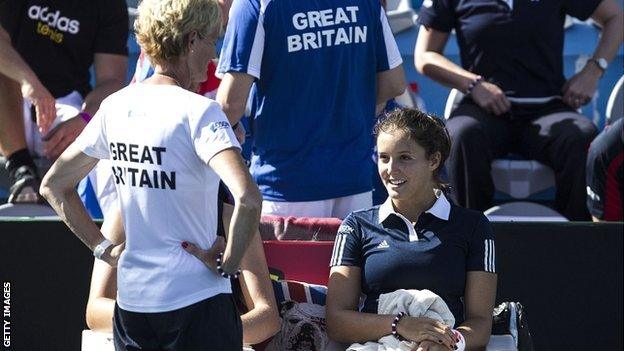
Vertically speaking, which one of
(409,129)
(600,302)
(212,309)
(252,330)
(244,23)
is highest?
(244,23)

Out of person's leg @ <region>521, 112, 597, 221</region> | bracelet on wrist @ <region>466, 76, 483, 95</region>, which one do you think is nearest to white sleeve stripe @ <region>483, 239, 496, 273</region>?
person's leg @ <region>521, 112, 597, 221</region>

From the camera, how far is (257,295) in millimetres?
3449

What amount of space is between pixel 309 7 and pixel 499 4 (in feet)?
5.24

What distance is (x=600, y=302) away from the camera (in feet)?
13.8

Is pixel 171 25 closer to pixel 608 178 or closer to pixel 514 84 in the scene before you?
pixel 608 178

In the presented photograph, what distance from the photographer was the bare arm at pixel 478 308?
3.41m

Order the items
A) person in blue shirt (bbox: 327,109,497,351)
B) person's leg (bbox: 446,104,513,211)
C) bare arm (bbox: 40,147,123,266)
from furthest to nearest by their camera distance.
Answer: person's leg (bbox: 446,104,513,211)
person in blue shirt (bbox: 327,109,497,351)
bare arm (bbox: 40,147,123,266)

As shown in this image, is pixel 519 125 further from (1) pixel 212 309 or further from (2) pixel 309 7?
(1) pixel 212 309

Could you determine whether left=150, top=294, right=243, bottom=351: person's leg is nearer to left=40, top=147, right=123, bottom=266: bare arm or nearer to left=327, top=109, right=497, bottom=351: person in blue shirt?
left=40, top=147, right=123, bottom=266: bare arm

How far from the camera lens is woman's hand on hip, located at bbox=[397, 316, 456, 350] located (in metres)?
3.31

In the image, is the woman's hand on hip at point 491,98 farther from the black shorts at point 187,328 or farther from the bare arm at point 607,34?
the black shorts at point 187,328

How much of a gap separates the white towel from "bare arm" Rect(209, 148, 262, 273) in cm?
77

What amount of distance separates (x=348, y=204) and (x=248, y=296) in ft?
2.58

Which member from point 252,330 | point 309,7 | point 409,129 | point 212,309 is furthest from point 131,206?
point 309,7
